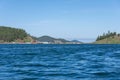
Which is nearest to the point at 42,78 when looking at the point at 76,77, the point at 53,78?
the point at 53,78

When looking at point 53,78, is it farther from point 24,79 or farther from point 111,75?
point 111,75

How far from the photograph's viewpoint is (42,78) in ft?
131

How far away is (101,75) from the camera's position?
Result: 1695 inches

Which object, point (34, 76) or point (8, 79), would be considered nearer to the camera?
point (8, 79)

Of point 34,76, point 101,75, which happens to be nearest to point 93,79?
point 101,75

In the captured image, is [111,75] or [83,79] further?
[111,75]

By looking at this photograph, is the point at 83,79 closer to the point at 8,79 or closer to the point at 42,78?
the point at 42,78

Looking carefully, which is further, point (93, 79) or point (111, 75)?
point (111, 75)

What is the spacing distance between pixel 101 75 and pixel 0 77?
484 inches

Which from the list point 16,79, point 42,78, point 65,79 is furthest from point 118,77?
point 16,79

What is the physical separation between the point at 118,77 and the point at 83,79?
427 cm

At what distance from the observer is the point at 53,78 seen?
3962cm

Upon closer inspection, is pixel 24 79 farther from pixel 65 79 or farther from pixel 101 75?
pixel 101 75

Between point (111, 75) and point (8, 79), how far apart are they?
12.6m
